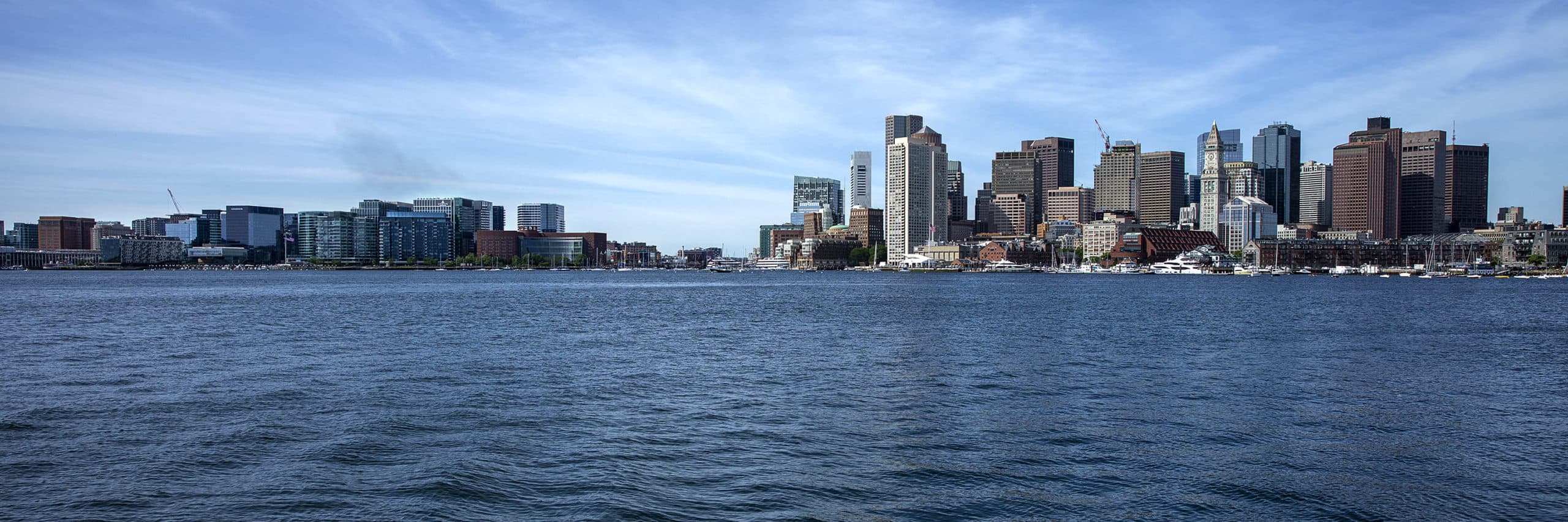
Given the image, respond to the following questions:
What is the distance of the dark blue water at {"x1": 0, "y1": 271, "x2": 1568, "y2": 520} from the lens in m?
17.0

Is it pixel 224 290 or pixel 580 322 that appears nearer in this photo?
pixel 580 322

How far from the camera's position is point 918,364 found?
36281 mm

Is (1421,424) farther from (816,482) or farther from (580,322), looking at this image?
(580,322)

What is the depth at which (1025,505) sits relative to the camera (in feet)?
54.9

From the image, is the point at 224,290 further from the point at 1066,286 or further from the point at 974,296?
the point at 1066,286

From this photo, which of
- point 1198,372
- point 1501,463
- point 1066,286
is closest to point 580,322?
point 1198,372

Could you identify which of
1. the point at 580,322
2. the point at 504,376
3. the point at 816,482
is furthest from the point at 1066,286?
the point at 816,482

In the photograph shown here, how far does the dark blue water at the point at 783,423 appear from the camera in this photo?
1702 centimetres

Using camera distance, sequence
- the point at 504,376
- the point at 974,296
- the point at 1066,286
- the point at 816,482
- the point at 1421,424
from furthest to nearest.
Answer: the point at 1066,286
the point at 974,296
the point at 504,376
the point at 1421,424
the point at 816,482

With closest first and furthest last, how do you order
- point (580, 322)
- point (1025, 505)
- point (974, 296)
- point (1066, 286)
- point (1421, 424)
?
point (1025, 505) → point (1421, 424) → point (580, 322) → point (974, 296) → point (1066, 286)

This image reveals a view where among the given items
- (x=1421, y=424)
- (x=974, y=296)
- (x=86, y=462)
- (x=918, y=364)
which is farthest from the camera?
(x=974, y=296)

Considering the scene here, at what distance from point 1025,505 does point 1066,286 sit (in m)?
132

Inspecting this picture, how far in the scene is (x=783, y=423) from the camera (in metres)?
23.8

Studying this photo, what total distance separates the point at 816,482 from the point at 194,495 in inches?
436
